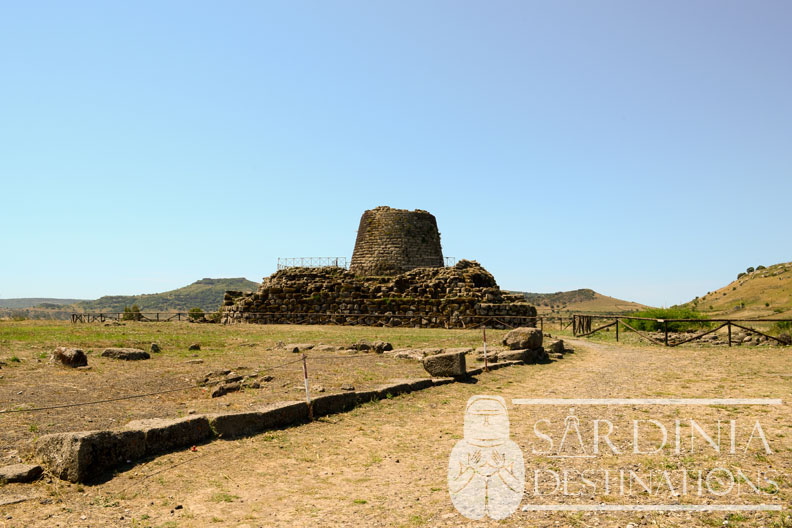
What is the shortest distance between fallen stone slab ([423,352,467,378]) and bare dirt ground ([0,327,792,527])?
191cm

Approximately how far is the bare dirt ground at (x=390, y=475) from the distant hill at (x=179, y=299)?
125275 mm

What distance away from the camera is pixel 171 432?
6.81 metres

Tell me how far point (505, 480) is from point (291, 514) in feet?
7.37

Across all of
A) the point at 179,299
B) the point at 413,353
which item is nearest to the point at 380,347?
the point at 413,353

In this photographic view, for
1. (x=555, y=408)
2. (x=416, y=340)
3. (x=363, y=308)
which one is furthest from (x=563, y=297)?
(x=555, y=408)

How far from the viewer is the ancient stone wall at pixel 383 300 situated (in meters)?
29.1

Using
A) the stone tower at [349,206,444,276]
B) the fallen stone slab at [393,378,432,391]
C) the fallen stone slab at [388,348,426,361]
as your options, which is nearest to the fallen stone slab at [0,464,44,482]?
the fallen stone slab at [393,378,432,391]

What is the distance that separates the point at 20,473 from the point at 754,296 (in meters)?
64.0

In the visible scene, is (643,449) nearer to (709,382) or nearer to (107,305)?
(709,382)

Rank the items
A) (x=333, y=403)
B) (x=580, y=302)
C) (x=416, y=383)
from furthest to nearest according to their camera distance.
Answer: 1. (x=580, y=302)
2. (x=416, y=383)
3. (x=333, y=403)

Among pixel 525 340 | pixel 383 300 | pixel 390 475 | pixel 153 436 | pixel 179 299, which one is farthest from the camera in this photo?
pixel 179 299

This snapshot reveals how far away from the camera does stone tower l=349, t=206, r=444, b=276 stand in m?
35.7

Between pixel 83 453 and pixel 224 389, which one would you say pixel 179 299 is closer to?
pixel 224 389

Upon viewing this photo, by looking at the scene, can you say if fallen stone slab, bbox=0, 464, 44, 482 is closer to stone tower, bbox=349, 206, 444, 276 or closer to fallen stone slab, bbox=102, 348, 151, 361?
fallen stone slab, bbox=102, 348, 151, 361
